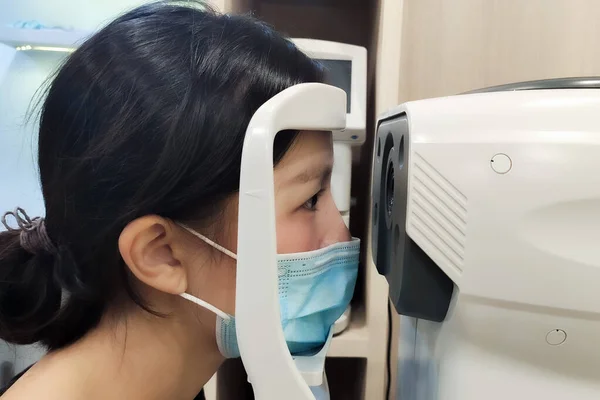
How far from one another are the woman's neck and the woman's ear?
61 mm

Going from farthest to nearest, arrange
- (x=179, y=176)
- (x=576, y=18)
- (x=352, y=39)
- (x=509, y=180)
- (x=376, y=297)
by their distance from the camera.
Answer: (x=352, y=39)
(x=576, y=18)
(x=376, y=297)
(x=179, y=176)
(x=509, y=180)

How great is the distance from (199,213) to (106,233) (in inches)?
3.3

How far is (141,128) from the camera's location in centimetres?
45

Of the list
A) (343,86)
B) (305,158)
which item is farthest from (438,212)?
(343,86)

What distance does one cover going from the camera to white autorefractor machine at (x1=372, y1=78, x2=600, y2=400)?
32 cm

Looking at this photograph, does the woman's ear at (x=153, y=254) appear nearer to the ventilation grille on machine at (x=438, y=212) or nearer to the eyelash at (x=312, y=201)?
the eyelash at (x=312, y=201)

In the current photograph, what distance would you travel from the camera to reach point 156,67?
→ 0.46m

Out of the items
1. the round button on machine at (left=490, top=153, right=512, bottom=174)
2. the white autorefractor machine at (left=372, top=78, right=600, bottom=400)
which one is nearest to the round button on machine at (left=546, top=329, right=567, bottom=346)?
the white autorefractor machine at (left=372, top=78, right=600, bottom=400)

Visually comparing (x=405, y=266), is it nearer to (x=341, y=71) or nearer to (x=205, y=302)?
(x=205, y=302)

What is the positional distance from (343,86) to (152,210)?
401mm

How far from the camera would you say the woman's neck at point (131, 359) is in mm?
501

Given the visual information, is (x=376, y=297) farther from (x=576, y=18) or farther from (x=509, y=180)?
(x=576, y=18)

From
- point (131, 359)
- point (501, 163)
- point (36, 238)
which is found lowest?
point (131, 359)

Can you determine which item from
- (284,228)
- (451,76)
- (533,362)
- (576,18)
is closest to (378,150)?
(284,228)
